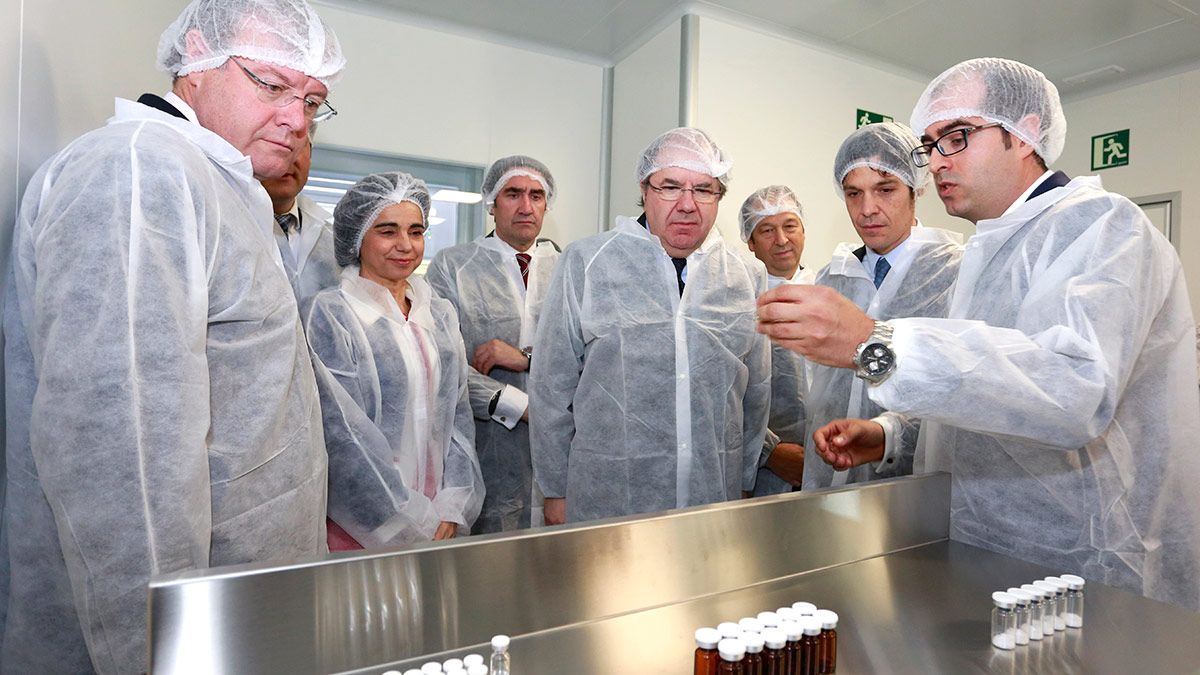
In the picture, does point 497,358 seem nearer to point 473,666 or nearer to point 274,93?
point 274,93

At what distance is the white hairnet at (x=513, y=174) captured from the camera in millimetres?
2809

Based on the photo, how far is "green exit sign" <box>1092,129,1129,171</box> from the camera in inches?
156

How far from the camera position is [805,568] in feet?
3.66

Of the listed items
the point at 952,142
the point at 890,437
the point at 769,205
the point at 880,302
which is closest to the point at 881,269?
the point at 880,302

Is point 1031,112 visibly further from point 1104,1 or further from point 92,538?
point 1104,1

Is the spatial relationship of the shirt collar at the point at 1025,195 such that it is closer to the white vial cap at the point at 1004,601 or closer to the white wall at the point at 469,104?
the white vial cap at the point at 1004,601

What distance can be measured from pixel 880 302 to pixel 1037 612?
3.64ft

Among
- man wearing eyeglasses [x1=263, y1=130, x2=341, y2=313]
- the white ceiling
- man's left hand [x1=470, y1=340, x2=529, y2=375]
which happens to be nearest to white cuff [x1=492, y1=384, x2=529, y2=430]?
man's left hand [x1=470, y1=340, x2=529, y2=375]

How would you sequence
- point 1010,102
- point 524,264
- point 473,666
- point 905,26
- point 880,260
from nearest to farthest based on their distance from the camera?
point 473,666, point 1010,102, point 880,260, point 524,264, point 905,26

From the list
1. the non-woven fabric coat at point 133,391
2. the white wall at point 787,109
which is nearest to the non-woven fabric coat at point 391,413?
the non-woven fabric coat at point 133,391

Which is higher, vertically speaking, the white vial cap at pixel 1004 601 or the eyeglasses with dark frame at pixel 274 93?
the eyeglasses with dark frame at pixel 274 93

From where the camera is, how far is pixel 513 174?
9.20ft

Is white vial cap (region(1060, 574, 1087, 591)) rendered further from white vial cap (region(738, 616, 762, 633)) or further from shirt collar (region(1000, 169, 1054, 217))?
shirt collar (region(1000, 169, 1054, 217))

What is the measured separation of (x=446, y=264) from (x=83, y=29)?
4.62 feet
